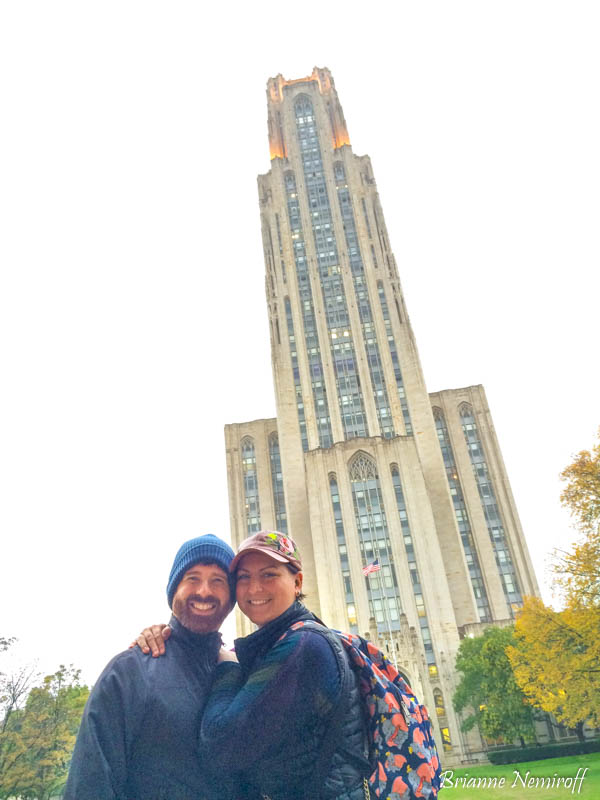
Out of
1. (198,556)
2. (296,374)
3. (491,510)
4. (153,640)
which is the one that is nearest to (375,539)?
(491,510)

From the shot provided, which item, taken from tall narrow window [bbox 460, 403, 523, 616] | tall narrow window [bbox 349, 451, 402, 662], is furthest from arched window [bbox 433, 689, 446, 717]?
tall narrow window [bbox 460, 403, 523, 616]

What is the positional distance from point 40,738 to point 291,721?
38.3 metres

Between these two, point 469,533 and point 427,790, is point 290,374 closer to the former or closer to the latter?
point 469,533

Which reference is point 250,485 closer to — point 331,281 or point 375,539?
point 375,539

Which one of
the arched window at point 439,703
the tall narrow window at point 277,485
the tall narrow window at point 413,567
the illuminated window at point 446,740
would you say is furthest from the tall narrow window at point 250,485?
the illuminated window at point 446,740

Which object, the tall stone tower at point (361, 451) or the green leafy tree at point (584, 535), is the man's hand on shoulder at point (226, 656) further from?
the tall stone tower at point (361, 451)

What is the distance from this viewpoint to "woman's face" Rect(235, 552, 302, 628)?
3.56m

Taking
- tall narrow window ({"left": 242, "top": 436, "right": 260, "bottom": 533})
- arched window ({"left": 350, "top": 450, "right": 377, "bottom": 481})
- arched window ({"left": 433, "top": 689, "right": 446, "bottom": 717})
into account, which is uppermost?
tall narrow window ({"left": 242, "top": 436, "right": 260, "bottom": 533})

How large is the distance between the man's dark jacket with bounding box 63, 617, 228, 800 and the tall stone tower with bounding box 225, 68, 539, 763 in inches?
2014

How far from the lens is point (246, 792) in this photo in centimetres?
306

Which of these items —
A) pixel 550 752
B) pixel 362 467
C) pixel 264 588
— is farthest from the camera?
pixel 362 467

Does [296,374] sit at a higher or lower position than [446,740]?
higher

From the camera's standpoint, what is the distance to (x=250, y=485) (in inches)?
3391
